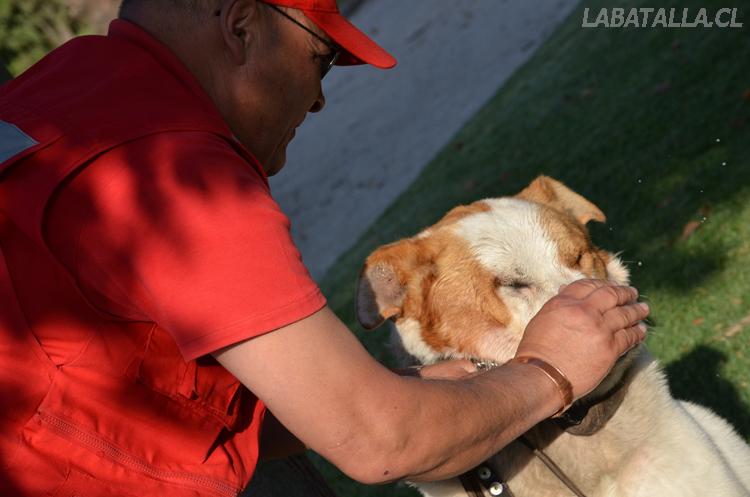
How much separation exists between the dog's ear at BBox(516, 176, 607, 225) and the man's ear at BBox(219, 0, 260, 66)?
166cm

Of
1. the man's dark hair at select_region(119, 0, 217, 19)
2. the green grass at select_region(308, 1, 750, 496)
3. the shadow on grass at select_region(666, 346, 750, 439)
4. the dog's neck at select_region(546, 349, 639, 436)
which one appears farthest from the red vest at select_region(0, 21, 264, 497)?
the shadow on grass at select_region(666, 346, 750, 439)

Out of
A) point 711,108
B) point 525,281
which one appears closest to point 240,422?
point 525,281

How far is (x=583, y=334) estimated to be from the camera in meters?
2.25

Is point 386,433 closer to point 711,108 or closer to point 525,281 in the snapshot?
point 525,281

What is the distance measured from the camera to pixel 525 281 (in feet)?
10.0

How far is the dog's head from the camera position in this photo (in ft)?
10.0

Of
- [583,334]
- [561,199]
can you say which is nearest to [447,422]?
[583,334]

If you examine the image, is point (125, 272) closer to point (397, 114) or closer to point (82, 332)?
point (82, 332)

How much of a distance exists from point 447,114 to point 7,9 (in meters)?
8.46

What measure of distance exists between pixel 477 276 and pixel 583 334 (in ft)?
3.06

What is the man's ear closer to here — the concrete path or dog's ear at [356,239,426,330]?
dog's ear at [356,239,426,330]

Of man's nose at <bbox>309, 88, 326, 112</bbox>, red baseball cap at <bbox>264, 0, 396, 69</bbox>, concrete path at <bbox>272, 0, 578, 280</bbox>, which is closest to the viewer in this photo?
red baseball cap at <bbox>264, 0, 396, 69</bbox>

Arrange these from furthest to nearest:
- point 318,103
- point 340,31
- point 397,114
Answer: point 397,114 < point 318,103 < point 340,31

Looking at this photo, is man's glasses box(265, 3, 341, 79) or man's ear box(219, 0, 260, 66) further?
man's glasses box(265, 3, 341, 79)
